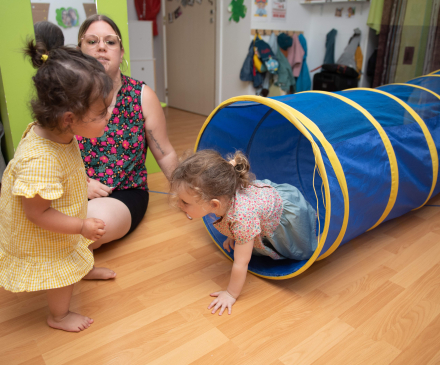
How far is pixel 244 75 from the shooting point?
12.9 ft

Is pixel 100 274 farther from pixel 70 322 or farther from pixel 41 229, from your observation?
pixel 41 229

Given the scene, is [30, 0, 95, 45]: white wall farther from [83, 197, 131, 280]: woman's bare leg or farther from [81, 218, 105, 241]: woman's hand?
[81, 218, 105, 241]: woman's hand

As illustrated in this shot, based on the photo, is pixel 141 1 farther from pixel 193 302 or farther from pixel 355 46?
pixel 193 302

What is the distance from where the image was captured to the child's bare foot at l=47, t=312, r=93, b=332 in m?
1.09

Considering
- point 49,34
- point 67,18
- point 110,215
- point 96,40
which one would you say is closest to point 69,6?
point 67,18

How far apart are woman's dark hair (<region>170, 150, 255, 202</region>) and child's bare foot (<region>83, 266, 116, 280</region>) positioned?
1.53 feet

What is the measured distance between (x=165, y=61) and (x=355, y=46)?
2.53 m

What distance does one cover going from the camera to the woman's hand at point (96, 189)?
1.53m

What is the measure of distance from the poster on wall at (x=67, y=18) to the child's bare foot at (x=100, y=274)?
1.43 m

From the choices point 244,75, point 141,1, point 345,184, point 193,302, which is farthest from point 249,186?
point 141,1

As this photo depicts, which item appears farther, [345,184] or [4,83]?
[4,83]

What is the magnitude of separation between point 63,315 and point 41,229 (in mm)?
319

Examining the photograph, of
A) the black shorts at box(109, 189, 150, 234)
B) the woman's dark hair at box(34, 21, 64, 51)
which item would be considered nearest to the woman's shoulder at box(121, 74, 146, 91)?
the black shorts at box(109, 189, 150, 234)

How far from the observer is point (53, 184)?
0.87 meters
